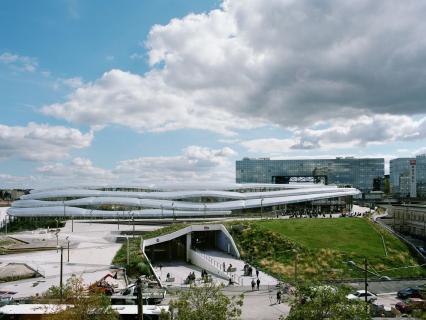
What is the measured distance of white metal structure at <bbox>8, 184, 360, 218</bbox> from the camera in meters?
93.4

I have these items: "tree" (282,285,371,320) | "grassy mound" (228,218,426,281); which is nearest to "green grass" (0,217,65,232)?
"grassy mound" (228,218,426,281)

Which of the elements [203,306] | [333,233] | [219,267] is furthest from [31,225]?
[203,306]

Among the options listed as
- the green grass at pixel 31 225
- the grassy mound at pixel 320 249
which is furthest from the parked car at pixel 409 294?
the green grass at pixel 31 225

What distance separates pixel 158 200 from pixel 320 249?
5011 centimetres

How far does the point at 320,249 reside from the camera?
178ft

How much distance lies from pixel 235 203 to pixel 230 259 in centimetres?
4092

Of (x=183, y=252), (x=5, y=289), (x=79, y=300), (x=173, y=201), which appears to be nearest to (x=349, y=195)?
(x=173, y=201)

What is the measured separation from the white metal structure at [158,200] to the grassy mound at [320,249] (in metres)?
29.7

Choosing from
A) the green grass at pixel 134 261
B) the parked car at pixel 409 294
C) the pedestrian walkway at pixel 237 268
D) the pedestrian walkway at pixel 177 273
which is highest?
the green grass at pixel 134 261

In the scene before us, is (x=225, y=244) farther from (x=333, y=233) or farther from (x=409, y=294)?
(x=409, y=294)

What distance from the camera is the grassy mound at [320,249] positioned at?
162 ft

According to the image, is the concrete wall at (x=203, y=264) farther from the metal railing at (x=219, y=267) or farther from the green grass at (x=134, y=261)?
the green grass at (x=134, y=261)

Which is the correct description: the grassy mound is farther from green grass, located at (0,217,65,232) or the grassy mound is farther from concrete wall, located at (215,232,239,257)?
green grass, located at (0,217,65,232)

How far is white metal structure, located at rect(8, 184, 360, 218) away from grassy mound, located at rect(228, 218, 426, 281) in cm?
2967
